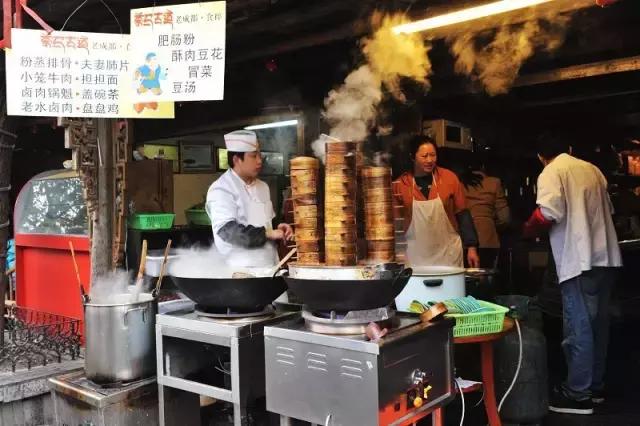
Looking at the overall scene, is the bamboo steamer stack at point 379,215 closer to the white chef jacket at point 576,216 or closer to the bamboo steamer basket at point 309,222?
the bamboo steamer basket at point 309,222

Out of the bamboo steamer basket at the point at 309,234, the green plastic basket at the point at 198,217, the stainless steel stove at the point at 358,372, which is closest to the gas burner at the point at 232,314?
the stainless steel stove at the point at 358,372

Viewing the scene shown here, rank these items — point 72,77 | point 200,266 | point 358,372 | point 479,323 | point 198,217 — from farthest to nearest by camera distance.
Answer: point 198,217, point 72,77, point 200,266, point 479,323, point 358,372

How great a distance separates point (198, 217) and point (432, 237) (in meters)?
4.35

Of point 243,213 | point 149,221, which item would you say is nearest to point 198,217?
point 149,221

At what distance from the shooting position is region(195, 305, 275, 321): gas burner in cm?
320

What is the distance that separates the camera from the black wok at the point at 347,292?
261 centimetres

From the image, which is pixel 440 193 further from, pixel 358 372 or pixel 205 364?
pixel 358 372

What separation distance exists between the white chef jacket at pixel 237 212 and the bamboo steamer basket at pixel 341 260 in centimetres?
142

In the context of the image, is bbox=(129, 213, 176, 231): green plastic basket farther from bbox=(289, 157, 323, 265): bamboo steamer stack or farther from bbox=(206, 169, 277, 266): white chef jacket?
bbox=(289, 157, 323, 265): bamboo steamer stack

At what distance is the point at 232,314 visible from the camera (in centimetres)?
321

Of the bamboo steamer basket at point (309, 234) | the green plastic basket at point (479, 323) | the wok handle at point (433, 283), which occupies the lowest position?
the green plastic basket at point (479, 323)

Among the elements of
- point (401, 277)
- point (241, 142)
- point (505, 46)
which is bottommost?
point (401, 277)

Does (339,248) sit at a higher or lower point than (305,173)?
lower

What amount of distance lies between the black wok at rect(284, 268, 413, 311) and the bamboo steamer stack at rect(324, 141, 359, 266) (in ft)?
0.60
